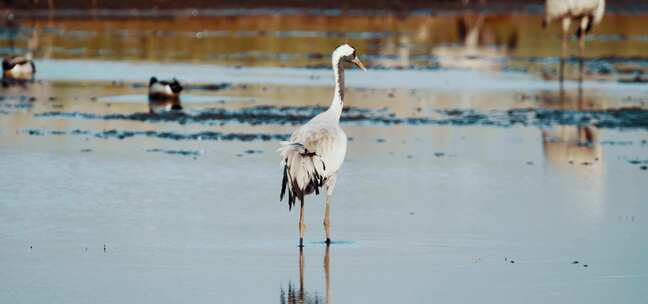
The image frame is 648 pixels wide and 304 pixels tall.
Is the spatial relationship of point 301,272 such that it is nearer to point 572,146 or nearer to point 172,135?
point 572,146

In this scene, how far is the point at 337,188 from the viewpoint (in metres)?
14.2

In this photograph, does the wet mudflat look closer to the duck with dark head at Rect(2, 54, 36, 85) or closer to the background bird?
the duck with dark head at Rect(2, 54, 36, 85)

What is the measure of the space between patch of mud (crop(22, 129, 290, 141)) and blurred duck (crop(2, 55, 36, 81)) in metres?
9.08

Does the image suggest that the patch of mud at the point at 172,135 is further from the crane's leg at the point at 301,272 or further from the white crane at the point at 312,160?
the crane's leg at the point at 301,272

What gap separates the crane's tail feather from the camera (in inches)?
436

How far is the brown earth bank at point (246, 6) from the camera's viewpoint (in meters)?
56.3

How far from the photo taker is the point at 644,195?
13.9 metres

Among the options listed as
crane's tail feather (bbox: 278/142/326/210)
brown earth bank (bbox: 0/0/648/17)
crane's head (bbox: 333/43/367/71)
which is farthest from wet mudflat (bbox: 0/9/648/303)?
brown earth bank (bbox: 0/0/648/17)

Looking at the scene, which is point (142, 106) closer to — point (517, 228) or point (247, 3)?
point (517, 228)

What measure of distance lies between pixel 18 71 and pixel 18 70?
4 centimetres

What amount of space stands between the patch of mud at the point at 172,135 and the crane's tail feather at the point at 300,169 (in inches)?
283

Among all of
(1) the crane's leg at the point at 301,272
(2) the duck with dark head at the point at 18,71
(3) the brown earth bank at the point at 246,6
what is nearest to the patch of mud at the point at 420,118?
(2) the duck with dark head at the point at 18,71

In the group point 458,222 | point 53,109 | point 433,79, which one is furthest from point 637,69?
point 458,222

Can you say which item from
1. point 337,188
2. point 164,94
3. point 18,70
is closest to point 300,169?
point 337,188
